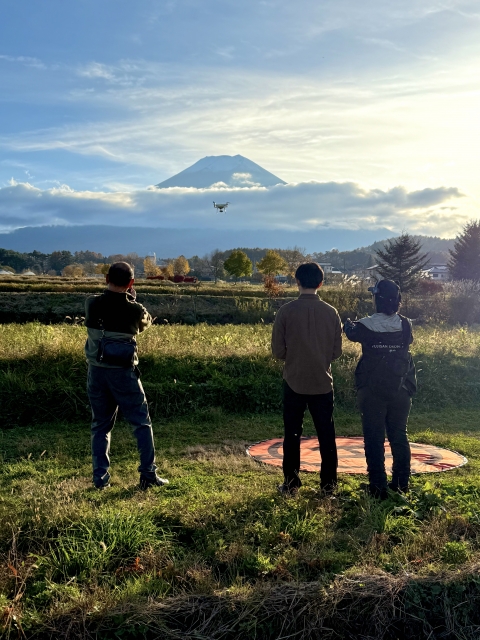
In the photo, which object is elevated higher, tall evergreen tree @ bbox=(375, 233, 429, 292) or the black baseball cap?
tall evergreen tree @ bbox=(375, 233, 429, 292)

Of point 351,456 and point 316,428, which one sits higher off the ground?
point 316,428

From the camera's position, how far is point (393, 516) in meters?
4.39

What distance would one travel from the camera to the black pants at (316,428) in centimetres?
496

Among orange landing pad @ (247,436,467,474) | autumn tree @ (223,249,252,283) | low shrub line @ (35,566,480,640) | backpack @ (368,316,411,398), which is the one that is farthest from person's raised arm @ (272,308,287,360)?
autumn tree @ (223,249,252,283)

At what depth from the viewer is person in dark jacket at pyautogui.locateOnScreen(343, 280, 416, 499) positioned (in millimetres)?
4879

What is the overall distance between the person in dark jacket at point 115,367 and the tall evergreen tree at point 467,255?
62.4 meters

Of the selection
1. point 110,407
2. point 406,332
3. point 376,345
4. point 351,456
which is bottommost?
point 351,456

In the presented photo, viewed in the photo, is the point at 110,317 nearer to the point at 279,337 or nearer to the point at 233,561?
the point at 279,337

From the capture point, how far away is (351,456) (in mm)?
6918

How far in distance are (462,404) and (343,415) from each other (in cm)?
286

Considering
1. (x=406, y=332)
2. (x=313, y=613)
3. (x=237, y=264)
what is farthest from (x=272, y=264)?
(x=313, y=613)

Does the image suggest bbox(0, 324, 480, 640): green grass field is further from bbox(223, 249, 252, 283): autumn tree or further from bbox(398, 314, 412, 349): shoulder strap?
bbox(223, 249, 252, 283): autumn tree

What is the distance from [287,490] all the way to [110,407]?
5.75 ft

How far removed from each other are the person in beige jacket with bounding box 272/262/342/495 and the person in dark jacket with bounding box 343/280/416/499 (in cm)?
22
